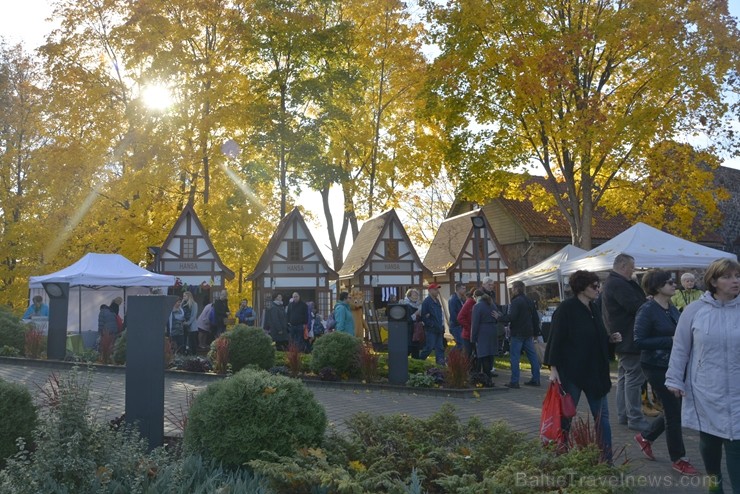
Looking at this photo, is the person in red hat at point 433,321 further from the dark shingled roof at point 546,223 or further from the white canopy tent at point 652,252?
the dark shingled roof at point 546,223

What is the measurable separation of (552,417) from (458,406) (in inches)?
171

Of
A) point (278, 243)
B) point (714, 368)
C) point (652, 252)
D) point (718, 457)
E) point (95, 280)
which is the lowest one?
point (718, 457)

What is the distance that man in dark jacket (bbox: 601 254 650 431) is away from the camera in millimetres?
8289

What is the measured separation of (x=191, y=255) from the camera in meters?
29.2

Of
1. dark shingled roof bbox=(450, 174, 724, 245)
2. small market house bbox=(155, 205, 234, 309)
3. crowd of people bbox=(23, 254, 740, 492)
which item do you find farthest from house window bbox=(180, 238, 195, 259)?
crowd of people bbox=(23, 254, 740, 492)

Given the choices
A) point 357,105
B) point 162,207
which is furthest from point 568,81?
point 162,207

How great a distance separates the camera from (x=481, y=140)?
2344 centimetres

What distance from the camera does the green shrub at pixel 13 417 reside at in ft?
19.9

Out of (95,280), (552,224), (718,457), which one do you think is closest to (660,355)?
(718,457)

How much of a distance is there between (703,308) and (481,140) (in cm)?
1847

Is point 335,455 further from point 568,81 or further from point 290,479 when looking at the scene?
point 568,81

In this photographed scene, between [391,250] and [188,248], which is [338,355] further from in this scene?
[391,250]

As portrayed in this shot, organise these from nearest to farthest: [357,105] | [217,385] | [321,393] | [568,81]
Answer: [217,385], [321,393], [568,81], [357,105]

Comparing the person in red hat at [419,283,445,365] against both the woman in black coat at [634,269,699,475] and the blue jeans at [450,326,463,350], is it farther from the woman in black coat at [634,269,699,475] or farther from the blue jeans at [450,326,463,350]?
the woman in black coat at [634,269,699,475]
